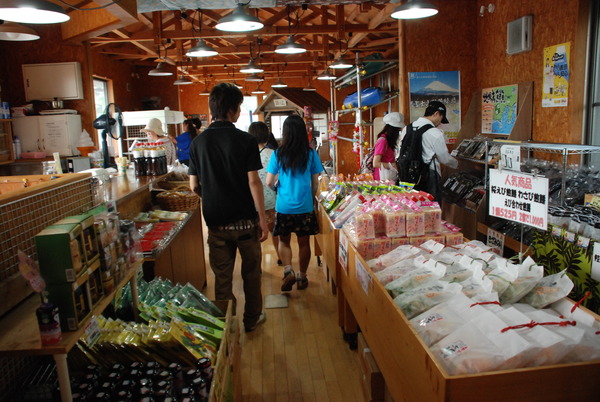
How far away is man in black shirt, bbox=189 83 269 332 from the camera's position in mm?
3262

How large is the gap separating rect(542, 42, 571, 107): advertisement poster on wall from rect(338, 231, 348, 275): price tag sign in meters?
2.64

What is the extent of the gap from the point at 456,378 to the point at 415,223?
1.55 metres

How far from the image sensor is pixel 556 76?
14.6 ft

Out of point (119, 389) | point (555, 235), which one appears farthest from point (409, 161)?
point (119, 389)

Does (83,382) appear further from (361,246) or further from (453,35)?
(453,35)

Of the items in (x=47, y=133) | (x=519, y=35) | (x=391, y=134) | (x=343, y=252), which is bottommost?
(x=343, y=252)

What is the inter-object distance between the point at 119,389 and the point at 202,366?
1.07ft

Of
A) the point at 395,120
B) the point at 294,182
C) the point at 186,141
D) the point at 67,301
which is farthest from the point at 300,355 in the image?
the point at 186,141

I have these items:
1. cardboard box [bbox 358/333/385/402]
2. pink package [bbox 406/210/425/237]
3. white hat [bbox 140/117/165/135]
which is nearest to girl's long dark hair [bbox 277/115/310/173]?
pink package [bbox 406/210/425/237]

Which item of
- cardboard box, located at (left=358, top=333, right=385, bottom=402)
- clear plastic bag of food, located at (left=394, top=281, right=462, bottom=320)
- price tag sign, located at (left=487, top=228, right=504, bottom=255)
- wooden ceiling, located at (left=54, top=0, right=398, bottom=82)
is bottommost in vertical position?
cardboard box, located at (left=358, top=333, right=385, bottom=402)

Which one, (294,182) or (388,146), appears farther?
(388,146)

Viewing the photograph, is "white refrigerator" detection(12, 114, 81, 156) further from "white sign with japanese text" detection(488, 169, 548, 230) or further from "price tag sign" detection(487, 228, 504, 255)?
"white sign with japanese text" detection(488, 169, 548, 230)

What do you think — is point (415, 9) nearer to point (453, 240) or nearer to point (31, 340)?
point (453, 240)

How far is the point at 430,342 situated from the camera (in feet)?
5.71
